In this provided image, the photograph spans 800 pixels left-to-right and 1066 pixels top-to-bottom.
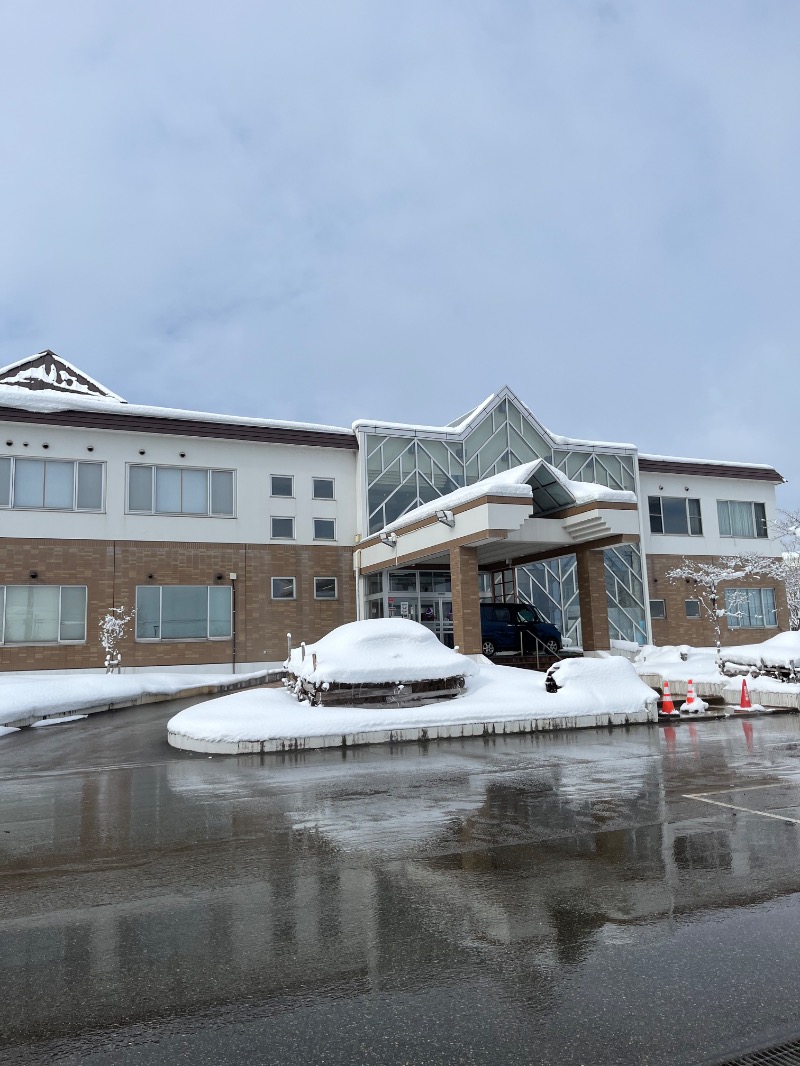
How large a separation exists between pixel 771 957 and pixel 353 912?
2319 mm

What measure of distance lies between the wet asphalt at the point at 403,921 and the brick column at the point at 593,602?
623 inches

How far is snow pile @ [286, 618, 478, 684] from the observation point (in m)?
14.3

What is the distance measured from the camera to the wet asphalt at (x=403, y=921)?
3.30 m

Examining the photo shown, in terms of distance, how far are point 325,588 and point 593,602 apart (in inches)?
378

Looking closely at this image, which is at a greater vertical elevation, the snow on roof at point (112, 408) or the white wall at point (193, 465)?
the snow on roof at point (112, 408)

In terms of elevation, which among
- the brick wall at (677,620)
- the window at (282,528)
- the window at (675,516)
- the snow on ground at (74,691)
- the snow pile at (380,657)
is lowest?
the snow on ground at (74,691)

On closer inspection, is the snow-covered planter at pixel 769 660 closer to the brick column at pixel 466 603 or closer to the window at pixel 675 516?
the brick column at pixel 466 603

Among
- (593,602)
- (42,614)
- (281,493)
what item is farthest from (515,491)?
(42,614)

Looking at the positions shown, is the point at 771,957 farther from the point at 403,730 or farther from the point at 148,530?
the point at 148,530

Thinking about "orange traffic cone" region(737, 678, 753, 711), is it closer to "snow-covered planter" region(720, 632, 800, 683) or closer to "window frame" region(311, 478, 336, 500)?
"snow-covered planter" region(720, 632, 800, 683)

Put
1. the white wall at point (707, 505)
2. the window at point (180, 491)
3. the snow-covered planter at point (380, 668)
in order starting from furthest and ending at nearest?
the white wall at point (707, 505) < the window at point (180, 491) < the snow-covered planter at point (380, 668)

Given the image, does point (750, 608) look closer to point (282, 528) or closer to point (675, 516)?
point (675, 516)

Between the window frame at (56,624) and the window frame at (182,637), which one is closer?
the window frame at (56,624)

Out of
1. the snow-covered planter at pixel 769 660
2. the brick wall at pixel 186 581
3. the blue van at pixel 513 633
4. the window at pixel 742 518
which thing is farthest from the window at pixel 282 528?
the window at pixel 742 518
